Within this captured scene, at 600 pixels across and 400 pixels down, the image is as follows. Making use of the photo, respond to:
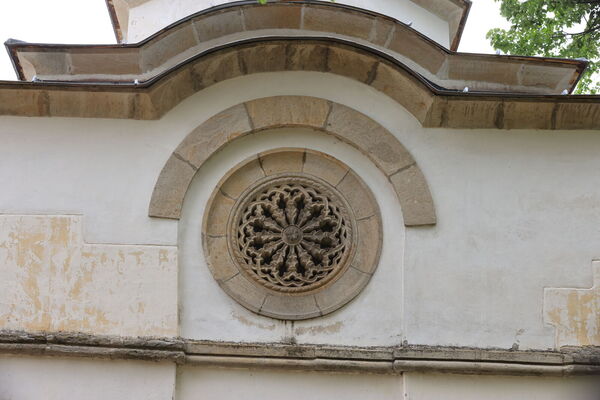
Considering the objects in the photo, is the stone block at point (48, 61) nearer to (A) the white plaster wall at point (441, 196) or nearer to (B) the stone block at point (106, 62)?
(B) the stone block at point (106, 62)

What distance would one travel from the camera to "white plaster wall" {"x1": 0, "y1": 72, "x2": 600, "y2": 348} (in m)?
8.30

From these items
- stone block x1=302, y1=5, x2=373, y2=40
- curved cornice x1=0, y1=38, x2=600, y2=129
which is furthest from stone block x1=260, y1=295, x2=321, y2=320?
stone block x1=302, y1=5, x2=373, y2=40

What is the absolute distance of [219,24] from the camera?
9.30 meters

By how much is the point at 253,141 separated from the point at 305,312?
1587 mm

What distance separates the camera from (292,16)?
30.7ft

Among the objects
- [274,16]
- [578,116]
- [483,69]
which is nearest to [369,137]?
[483,69]

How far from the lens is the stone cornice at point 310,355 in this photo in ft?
26.4

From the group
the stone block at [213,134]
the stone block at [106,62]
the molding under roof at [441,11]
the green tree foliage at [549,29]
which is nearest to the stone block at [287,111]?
the stone block at [213,134]

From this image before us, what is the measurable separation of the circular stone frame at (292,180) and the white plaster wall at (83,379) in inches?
37.7

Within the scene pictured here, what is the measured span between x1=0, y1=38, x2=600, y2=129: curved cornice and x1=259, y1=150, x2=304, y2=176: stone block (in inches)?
29.7

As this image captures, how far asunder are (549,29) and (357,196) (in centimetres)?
652

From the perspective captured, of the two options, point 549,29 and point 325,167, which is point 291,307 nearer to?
point 325,167

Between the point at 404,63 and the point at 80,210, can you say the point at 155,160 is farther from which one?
the point at 404,63

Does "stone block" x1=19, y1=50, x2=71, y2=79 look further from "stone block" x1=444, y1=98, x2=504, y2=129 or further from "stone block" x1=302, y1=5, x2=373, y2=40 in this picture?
"stone block" x1=444, y1=98, x2=504, y2=129
